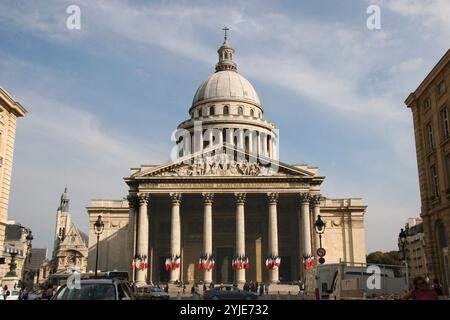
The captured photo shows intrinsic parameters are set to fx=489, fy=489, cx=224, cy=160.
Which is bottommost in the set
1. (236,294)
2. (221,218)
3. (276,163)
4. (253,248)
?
(236,294)

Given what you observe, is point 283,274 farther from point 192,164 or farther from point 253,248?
point 192,164

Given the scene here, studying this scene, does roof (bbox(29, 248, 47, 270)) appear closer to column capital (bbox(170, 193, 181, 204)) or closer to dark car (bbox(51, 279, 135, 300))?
column capital (bbox(170, 193, 181, 204))

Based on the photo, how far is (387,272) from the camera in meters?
27.9

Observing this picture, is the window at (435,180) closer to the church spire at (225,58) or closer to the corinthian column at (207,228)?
the corinthian column at (207,228)

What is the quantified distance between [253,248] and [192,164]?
13.2 metres

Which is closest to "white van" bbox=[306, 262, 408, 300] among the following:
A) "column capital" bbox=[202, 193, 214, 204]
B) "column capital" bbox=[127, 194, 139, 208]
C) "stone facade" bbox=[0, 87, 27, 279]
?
"stone facade" bbox=[0, 87, 27, 279]

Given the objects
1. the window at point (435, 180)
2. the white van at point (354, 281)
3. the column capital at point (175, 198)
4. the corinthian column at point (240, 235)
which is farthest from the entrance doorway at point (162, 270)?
the window at point (435, 180)

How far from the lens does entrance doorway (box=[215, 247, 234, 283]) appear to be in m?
61.1

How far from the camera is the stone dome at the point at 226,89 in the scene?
8819 centimetres

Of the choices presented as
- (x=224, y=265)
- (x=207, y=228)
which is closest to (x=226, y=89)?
(x=224, y=265)

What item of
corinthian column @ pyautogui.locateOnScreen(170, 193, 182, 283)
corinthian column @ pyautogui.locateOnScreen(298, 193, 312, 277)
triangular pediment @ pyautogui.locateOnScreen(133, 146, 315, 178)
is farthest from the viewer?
triangular pediment @ pyautogui.locateOnScreen(133, 146, 315, 178)

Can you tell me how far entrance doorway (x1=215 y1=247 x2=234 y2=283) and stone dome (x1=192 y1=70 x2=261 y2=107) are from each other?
3406 cm
